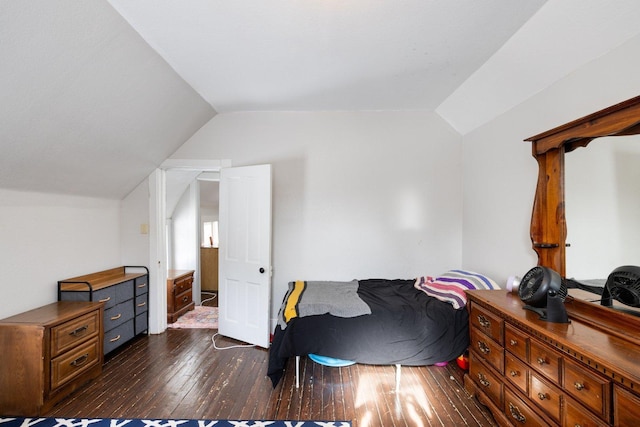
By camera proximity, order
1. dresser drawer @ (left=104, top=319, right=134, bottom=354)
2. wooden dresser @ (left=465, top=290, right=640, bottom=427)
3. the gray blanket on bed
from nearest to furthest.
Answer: wooden dresser @ (left=465, top=290, right=640, bottom=427) → the gray blanket on bed → dresser drawer @ (left=104, top=319, right=134, bottom=354)

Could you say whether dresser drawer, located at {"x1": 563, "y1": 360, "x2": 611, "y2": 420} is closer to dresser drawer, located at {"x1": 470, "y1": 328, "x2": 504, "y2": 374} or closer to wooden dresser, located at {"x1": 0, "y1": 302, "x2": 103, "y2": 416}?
dresser drawer, located at {"x1": 470, "y1": 328, "x2": 504, "y2": 374}

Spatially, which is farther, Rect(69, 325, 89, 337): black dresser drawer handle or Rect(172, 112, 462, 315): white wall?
Rect(172, 112, 462, 315): white wall

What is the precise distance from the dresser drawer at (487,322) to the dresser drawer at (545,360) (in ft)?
0.89

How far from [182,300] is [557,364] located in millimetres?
4022

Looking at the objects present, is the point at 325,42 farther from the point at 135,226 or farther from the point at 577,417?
the point at 135,226

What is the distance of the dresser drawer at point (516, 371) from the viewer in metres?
1.59

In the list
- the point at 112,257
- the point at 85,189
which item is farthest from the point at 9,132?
the point at 112,257

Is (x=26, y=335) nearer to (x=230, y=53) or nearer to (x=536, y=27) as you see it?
(x=230, y=53)

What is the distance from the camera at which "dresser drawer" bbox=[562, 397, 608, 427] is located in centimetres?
119

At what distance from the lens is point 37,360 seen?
1952mm

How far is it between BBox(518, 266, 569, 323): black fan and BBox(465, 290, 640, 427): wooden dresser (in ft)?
0.15

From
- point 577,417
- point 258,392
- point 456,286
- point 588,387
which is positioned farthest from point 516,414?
point 258,392

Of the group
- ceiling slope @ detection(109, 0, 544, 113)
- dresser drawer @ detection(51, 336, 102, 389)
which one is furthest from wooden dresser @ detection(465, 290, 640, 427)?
dresser drawer @ detection(51, 336, 102, 389)

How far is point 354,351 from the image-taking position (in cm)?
226
